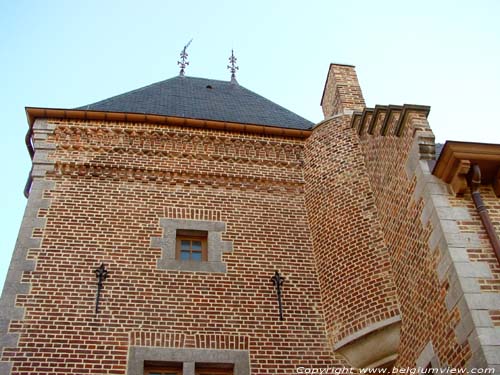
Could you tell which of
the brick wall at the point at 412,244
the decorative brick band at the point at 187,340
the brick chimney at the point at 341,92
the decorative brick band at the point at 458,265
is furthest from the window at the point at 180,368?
the brick chimney at the point at 341,92

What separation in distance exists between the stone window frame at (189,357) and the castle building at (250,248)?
0.02 meters

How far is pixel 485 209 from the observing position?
6.86 metres

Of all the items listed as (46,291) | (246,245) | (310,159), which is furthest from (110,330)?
(310,159)

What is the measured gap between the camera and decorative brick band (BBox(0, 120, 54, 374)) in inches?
292

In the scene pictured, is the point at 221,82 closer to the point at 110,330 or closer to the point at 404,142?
the point at 404,142

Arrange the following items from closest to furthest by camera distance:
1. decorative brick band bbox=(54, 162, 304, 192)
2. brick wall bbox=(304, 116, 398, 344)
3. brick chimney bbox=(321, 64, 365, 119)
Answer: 1. brick wall bbox=(304, 116, 398, 344)
2. decorative brick band bbox=(54, 162, 304, 192)
3. brick chimney bbox=(321, 64, 365, 119)

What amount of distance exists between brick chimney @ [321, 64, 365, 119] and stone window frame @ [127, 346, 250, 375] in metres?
5.26

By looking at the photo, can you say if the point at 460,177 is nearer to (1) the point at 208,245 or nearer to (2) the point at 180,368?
(1) the point at 208,245

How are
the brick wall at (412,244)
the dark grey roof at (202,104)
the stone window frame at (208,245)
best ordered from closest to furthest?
the brick wall at (412,244) → the stone window frame at (208,245) → the dark grey roof at (202,104)

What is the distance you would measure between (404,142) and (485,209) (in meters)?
1.61

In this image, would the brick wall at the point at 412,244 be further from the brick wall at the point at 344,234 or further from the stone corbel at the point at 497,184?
the stone corbel at the point at 497,184

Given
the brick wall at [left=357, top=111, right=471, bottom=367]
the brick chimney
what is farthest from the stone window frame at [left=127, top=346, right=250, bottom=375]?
the brick chimney

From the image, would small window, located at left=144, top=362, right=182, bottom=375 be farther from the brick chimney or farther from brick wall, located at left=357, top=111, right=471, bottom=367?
the brick chimney

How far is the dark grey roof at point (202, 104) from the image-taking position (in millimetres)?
11477
